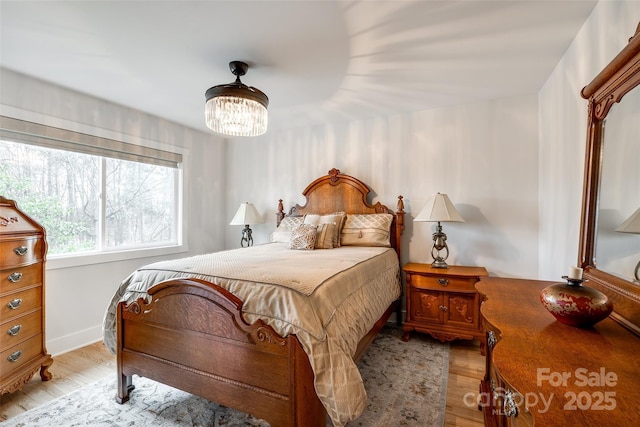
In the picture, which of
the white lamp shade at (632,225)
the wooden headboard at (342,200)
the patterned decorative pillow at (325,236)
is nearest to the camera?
the white lamp shade at (632,225)

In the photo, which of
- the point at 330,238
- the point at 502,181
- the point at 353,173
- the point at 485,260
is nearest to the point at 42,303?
the point at 330,238

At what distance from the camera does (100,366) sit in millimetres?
2416

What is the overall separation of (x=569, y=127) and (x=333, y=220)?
2134mm

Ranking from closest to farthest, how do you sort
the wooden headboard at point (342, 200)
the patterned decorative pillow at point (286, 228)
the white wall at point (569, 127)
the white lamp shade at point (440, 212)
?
the white wall at point (569, 127), the white lamp shade at point (440, 212), the wooden headboard at point (342, 200), the patterned decorative pillow at point (286, 228)

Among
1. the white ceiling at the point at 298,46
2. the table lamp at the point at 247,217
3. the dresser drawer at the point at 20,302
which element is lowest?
the dresser drawer at the point at 20,302

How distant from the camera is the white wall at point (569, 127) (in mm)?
1537

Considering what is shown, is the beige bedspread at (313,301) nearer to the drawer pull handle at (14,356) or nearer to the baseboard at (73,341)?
the drawer pull handle at (14,356)

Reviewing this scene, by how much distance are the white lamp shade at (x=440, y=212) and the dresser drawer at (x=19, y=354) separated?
322cm

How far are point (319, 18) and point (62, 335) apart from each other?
11.1ft

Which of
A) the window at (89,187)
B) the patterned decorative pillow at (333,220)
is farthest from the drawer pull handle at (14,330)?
the patterned decorative pillow at (333,220)

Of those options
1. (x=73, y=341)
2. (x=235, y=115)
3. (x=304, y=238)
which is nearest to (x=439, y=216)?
(x=304, y=238)

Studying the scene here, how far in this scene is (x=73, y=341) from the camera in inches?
108

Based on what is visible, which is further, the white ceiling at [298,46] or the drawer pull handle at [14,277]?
the drawer pull handle at [14,277]

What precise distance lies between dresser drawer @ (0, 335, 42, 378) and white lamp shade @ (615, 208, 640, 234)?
3361 mm
